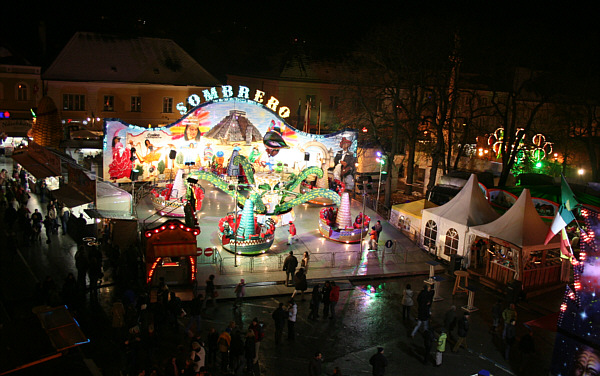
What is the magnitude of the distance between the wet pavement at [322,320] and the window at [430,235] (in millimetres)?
526

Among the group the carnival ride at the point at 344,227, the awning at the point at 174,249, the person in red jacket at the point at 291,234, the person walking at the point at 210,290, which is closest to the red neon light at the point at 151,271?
the awning at the point at 174,249

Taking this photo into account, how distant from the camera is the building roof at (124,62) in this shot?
37.4 metres

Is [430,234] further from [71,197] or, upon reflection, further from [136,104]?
[136,104]

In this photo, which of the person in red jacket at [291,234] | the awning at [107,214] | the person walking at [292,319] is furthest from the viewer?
the person in red jacket at [291,234]

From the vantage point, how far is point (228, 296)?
55.6ft

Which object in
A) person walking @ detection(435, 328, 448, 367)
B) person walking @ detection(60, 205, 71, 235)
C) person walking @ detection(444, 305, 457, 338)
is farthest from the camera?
person walking @ detection(60, 205, 71, 235)

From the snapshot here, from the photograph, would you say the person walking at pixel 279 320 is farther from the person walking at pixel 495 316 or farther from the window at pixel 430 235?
the window at pixel 430 235

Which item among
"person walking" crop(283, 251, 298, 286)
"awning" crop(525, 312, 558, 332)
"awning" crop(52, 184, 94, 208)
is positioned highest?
"awning" crop(52, 184, 94, 208)

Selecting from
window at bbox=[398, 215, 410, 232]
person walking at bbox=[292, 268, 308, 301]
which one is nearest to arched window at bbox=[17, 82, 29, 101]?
window at bbox=[398, 215, 410, 232]

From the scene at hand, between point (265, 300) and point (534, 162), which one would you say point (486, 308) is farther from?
point (534, 162)

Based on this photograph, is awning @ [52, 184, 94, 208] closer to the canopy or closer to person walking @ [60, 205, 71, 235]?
person walking @ [60, 205, 71, 235]

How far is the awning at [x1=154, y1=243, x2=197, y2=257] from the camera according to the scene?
1656cm

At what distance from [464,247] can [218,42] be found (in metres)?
38.3

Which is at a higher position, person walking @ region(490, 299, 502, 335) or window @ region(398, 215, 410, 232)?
window @ region(398, 215, 410, 232)
